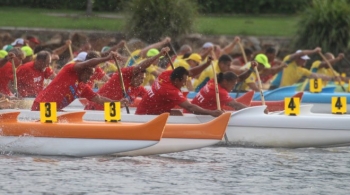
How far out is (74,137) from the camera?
43.1 ft

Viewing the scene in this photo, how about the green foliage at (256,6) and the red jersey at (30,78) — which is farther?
the green foliage at (256,6)

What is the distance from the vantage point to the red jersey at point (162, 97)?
47.8 feet

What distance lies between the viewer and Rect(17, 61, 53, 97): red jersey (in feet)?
57.5

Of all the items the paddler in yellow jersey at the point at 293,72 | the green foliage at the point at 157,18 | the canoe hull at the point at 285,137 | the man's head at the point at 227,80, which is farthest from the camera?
the green foliage at the point at 157,18

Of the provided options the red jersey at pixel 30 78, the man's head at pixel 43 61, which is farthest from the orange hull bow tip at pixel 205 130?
the red jersey at pixel 30 78

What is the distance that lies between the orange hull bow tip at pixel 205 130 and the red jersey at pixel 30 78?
4.65 meters

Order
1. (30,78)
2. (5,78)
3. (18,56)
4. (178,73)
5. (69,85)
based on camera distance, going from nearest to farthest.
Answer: (178,73)
(69,85)
(30,78)
(5,78)
(18,56)

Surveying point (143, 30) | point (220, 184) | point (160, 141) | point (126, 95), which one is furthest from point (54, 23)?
point (220, 184)

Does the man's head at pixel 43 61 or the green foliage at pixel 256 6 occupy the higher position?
the green foliage at pixel 256 6

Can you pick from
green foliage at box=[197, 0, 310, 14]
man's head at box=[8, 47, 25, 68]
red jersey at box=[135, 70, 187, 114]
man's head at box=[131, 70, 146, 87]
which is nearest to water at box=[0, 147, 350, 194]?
red jersey at box=[135, 70, 187, 114]

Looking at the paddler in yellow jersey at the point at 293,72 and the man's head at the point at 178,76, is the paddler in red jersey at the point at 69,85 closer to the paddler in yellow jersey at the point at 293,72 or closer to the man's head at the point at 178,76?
the man's head at the point at 178,76

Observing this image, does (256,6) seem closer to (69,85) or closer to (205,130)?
(69,85)

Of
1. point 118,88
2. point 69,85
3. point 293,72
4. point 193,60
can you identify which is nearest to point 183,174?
point 69,85

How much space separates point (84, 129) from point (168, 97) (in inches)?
73.3
